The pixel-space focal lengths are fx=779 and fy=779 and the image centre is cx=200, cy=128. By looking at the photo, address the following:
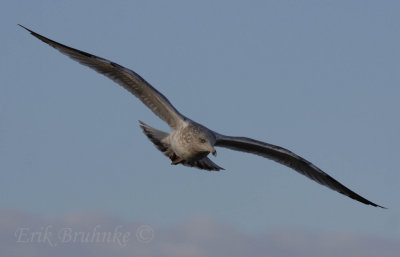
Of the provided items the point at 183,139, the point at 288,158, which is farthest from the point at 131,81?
the point at 288,158

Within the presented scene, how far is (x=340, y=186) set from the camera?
16969 millimetres

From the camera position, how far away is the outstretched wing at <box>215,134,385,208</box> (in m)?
16.2

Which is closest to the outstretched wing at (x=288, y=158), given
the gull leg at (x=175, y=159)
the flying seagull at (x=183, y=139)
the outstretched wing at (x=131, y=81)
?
the flying seagull at (x=183, y=139)

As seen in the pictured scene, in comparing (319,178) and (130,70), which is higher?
(130,70)

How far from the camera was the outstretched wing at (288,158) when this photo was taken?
16.2 m

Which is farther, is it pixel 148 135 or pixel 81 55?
pixel 148 135

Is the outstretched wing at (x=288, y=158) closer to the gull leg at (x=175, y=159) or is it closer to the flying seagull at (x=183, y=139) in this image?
the flying seagull at (x=183, y=139)

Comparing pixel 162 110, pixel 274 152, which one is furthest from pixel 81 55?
pixel 274 152

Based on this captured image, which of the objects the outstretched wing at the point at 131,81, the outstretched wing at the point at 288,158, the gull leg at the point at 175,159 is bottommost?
the gull leg at the point at 175,159

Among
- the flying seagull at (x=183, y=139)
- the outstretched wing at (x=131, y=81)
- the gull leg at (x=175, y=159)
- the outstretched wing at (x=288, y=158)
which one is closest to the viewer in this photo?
the flying seagull at (x=183, y=139)

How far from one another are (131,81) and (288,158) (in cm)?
382

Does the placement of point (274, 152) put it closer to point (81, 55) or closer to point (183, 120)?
point (183, 120)

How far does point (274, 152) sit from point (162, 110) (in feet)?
8.54

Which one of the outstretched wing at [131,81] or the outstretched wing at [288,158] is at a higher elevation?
the outstretched wing at [131,81]
